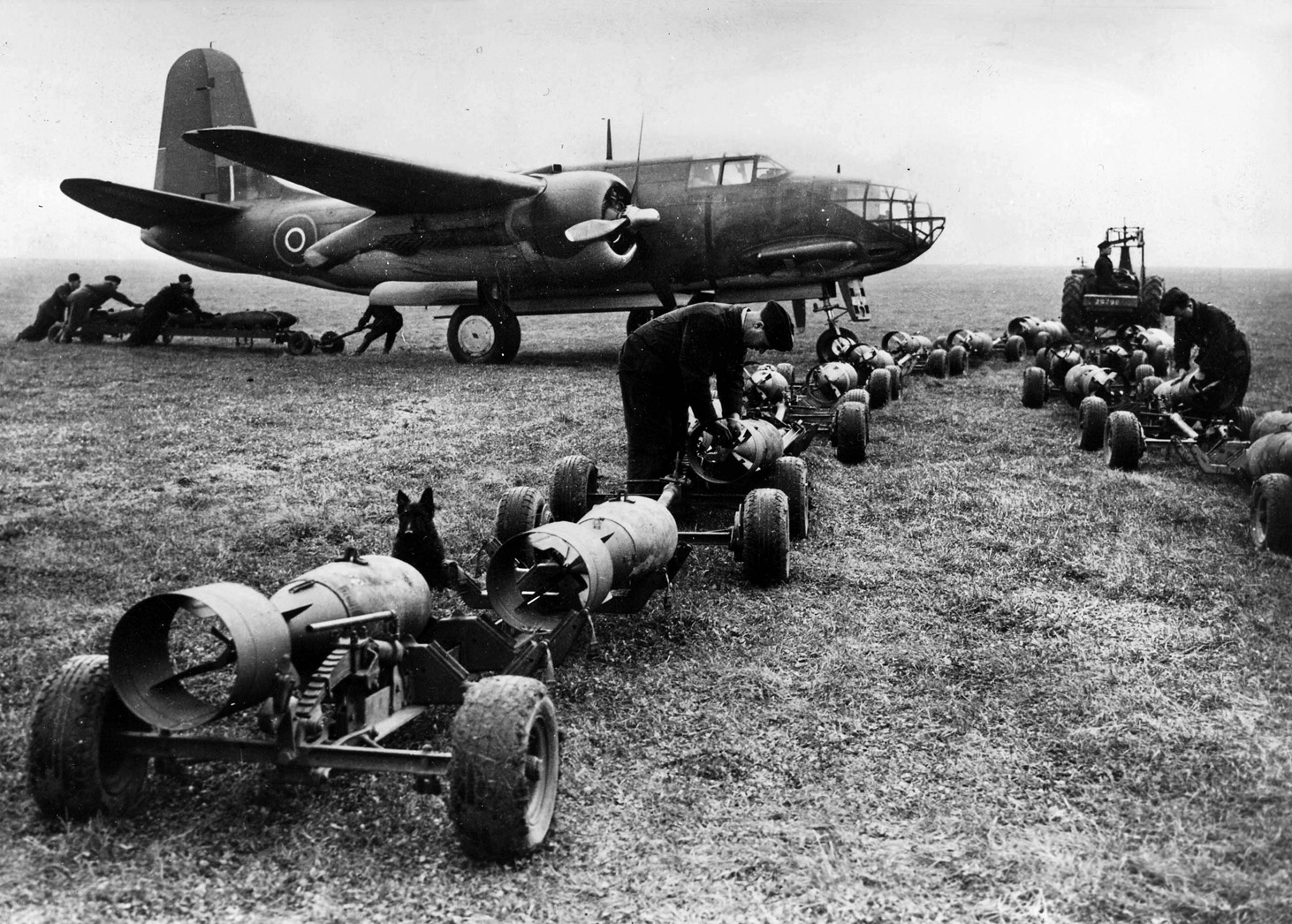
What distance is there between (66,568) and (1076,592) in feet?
20.3

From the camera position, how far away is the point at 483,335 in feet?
53.1

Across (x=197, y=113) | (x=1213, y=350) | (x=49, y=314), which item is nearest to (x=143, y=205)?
(x=197, y=113)

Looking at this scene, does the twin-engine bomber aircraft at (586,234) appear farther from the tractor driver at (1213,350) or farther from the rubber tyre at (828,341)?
the tractor driver at (1213,350)

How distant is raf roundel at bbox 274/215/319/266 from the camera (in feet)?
58.0

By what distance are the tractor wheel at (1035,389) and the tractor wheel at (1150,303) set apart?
30.0 ft

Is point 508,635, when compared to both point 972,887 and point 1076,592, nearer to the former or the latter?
point 972,887

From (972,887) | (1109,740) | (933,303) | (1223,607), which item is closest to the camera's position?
(972,887)

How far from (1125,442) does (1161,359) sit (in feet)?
22.1

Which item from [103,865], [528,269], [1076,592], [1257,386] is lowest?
[103,865]

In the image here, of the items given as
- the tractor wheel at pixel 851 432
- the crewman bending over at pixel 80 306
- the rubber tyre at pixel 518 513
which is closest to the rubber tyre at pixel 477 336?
the crewman bending over at pixel 80 306

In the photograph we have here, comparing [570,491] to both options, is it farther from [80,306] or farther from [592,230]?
[80,306]

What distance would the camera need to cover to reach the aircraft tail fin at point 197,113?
19.7 metres

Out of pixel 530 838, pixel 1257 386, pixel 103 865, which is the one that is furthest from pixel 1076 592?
pixel 1257 386

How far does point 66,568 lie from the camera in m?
6.10
